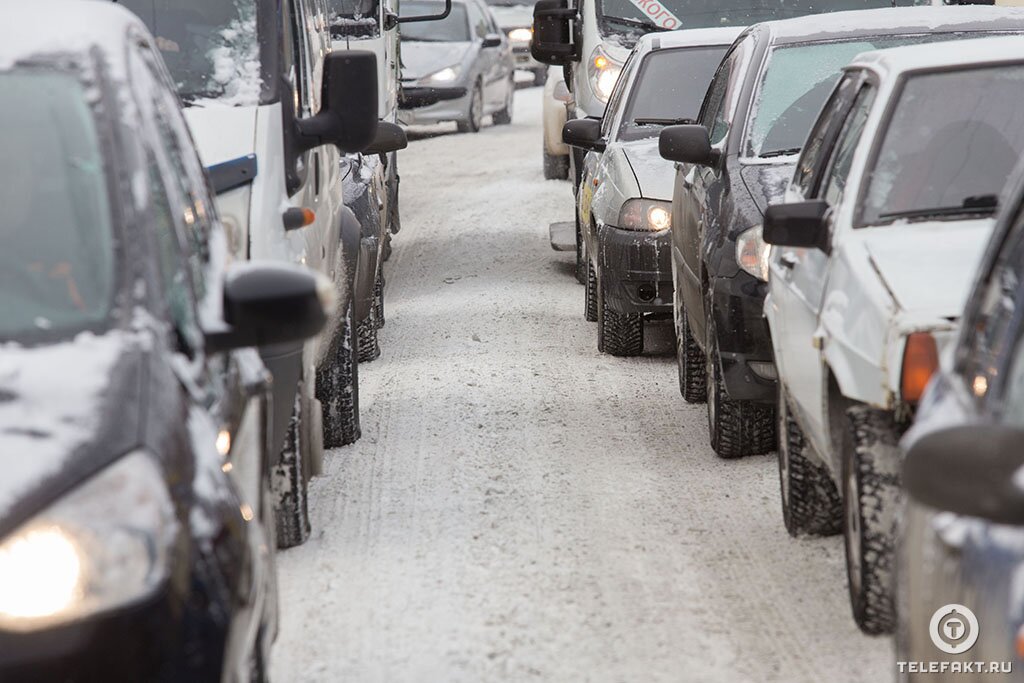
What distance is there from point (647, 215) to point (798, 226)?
14.4 feet

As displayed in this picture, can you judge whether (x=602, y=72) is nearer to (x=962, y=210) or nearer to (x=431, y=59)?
(x=962, y=210)

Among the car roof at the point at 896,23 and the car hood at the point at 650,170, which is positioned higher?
the car roof at the point at 896,23

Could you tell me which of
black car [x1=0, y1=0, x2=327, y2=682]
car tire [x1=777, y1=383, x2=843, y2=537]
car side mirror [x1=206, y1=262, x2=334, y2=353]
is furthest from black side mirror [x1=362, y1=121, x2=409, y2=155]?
car side mirror [x1=206, y1=262, x2=334, y2=353]

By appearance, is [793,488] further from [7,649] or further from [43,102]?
[7,649]

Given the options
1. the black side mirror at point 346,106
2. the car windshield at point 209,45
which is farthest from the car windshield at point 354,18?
the black side mirror at point 346,106

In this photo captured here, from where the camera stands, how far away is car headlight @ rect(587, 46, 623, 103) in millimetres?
14930

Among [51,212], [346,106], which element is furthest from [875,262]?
[51,212]

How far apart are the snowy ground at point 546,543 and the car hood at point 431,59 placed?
13.9 meters

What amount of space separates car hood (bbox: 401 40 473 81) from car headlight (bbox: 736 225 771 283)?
58.4 ft

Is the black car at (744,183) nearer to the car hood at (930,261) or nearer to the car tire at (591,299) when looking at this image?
the car hood at (930,261)

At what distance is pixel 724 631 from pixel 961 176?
63.5 inches

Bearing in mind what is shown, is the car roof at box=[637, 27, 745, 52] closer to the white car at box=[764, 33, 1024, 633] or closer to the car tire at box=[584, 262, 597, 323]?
the car tire at box=[584, 262, 597, 323]

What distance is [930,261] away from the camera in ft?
17.6

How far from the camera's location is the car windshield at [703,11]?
14.0 m
